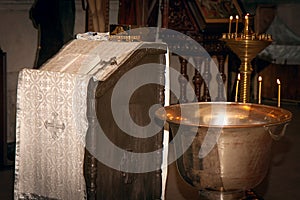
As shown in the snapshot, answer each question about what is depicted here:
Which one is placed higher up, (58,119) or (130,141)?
(58,119)

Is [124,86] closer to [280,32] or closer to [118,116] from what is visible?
[118,116]

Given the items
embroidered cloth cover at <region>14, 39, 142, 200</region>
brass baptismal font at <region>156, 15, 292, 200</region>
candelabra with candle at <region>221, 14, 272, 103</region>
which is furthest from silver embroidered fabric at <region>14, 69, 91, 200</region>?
candelabra with candle at <region>221, 14, 272, 103</region>

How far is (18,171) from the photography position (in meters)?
4.08

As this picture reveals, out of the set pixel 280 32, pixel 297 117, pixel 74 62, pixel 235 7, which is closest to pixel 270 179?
pixel 74 62

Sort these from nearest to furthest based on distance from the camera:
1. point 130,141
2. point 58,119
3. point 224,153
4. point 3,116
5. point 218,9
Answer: point 224,153 → point 58,119 → point 130,141 → point 3,116 → point 218,9

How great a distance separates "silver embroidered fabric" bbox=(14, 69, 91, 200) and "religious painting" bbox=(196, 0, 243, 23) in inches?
123

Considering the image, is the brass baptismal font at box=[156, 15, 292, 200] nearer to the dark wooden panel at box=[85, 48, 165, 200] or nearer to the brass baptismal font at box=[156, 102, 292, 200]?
the brass baptismal font at box=[156, 102, 292, 200]

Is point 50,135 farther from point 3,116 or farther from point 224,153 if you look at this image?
point 3,116

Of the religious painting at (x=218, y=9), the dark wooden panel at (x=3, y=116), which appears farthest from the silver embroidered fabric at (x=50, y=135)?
the religious painting at (x=218, y=9)

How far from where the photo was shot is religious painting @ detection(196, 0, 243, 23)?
680 cm

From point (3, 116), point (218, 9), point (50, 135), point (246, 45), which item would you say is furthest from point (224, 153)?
point (218, 9)

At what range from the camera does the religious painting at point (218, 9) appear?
6.80 metres

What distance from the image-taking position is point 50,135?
3.89 metres

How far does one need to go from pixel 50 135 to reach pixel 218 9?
352 centimetres
